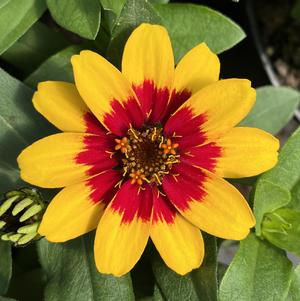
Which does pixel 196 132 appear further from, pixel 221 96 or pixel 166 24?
pixel 166 24

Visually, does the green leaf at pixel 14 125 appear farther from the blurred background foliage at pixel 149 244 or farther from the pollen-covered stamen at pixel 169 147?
the pollen-covered stamen at pixel 169 147

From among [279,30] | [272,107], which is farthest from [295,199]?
[279,30]

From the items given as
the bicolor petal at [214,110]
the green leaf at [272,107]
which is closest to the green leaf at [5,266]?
the bicolor petal at [214,110]

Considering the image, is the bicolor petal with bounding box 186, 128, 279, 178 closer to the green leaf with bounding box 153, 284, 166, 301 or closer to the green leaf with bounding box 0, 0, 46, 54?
the green leaf with bounding box 153, 284, 166, 301

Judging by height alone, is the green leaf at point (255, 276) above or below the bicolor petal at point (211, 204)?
below

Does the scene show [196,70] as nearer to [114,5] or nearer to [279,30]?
[114,5]

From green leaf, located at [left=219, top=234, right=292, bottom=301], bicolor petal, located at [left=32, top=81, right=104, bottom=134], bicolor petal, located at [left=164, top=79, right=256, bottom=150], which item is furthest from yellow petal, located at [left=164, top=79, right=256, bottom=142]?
green leaf, located at [left=219, top=234, right=292, bottom=301]
